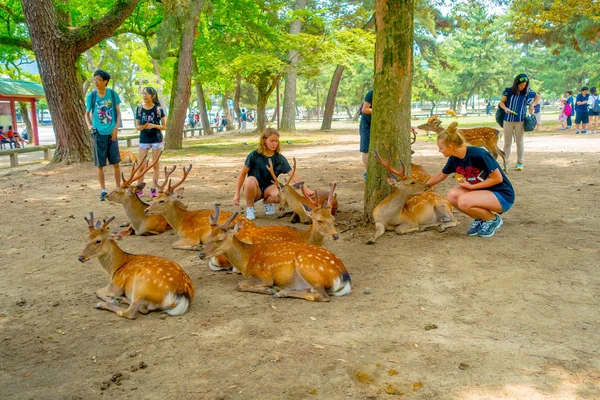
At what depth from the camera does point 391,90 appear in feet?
19.2

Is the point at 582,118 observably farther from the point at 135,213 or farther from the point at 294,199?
the point at 135,213

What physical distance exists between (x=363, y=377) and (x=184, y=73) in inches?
A: 545

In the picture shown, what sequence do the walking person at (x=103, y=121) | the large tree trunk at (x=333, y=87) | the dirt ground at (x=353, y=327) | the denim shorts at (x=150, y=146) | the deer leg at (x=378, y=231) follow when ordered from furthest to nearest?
the large tree trunk at (x=333, y=87) → the denim shorts at (x=150, y=146) → the walking person at (x=103, y=121) → the deer leg at (x=378, y=231) → the dirt ground at (x=353, y=327)

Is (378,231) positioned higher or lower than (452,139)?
lower

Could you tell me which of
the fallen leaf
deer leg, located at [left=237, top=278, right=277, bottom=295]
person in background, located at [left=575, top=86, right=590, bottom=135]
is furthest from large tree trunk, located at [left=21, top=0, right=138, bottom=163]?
person in background, located at [left=575, top=86, right=590, bottom=135]

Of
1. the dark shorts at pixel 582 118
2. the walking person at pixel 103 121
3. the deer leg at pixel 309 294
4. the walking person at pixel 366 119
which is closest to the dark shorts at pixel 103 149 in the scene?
the walking person at pixel 103 121

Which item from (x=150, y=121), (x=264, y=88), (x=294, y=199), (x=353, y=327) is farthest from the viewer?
(x=264, y=88)

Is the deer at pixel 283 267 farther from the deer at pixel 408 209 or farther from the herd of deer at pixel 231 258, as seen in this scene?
the deer at pixel 408 209

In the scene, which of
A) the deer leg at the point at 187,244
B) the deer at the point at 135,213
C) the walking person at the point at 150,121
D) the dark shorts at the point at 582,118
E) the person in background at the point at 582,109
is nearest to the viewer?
the deer leg at the point at 187,244

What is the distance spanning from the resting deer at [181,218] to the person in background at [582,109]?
1526 centimetres

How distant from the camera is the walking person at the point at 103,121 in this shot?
7.79m

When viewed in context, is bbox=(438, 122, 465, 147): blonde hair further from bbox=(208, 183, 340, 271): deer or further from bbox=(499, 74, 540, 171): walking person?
bbox=(499, 74, 540, 171): walking person

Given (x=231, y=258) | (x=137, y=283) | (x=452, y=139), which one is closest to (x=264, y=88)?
(x=452, y=139)

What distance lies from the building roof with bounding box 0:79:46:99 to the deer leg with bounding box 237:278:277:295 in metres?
21.3
